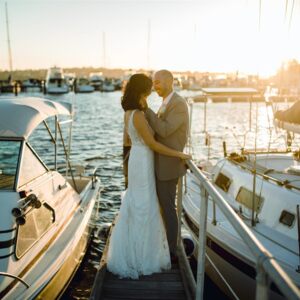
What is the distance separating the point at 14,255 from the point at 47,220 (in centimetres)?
128

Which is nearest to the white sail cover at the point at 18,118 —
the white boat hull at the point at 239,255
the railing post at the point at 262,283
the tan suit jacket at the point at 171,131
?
the tan suit jacket at the point at 171,131

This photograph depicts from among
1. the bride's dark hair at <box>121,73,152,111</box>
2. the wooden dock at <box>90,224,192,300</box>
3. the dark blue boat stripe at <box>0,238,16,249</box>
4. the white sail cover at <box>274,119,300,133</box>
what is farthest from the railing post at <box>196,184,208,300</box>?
the white sail cover at <box>274,119,300,133</box>

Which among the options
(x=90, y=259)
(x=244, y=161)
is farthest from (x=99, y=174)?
(x=244, y=161)

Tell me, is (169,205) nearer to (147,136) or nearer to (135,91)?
(147,136)

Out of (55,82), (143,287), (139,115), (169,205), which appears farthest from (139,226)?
A: (55,82)

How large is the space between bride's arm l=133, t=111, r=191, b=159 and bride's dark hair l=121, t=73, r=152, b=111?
0.11 meters

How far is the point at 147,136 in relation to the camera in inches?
173

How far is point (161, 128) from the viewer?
4.42 meters

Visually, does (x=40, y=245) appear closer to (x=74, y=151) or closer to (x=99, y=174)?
(x=99, y=174)

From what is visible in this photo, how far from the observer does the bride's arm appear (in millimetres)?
A: 4359

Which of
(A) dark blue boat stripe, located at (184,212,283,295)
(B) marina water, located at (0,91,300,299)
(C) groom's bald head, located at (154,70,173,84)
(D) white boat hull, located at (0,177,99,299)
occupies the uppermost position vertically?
(C) groom's bald head, located at (154,70,173,84)

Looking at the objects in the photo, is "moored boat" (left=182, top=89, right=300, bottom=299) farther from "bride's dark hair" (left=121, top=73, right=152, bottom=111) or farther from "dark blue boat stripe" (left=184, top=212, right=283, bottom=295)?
"bride's dark hair" (left=121, top=73, right=152, bottom=111)

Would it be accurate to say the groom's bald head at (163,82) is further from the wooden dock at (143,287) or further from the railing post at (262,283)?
the railing post at (262,283)

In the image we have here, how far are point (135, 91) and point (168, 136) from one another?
25.5 inches
